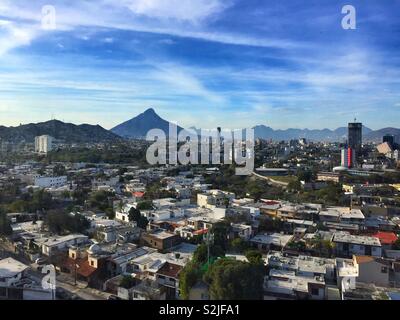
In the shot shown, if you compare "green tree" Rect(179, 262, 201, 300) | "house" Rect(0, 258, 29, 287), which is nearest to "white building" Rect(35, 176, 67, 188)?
"house" Rect(0, 258, 29, 287)

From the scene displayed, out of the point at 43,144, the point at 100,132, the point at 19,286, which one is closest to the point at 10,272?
the point at 19,286

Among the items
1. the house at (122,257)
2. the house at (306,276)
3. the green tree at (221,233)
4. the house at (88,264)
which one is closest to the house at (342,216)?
the green tree at (221,233)

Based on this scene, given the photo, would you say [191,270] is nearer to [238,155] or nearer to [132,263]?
[132,263]

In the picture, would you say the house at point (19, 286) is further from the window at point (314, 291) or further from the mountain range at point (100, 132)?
the mountain range at point (100, 132)

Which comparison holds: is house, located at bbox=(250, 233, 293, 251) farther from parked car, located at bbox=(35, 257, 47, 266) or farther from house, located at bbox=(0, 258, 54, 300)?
house, located at bbox=(0, 258, 54, 300)

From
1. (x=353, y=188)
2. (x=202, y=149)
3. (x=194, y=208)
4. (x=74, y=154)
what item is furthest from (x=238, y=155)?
(x=194, y=208)

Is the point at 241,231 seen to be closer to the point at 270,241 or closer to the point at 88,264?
the point at 270,241
